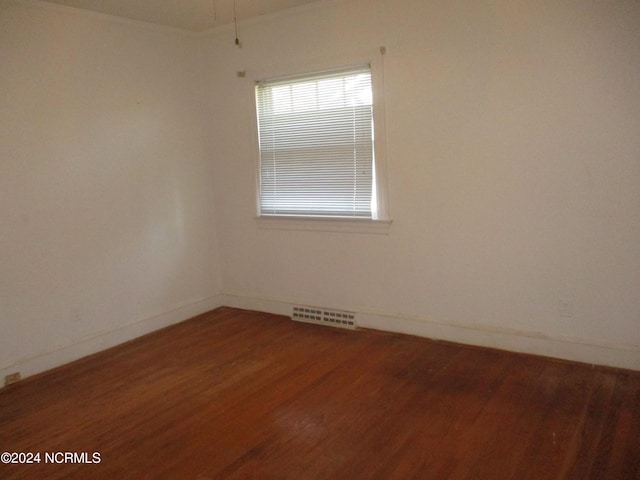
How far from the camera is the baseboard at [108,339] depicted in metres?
3.55

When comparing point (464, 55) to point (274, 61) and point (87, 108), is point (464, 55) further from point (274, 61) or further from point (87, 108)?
point (87, 108)

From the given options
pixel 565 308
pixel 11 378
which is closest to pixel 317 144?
pixel 565 308

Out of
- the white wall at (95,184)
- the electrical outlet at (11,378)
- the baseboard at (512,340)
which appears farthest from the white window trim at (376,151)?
the electrical outlet at (11,378)

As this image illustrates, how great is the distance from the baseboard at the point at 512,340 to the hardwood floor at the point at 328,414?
0.26ft

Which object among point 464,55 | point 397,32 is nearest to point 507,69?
point 464,55

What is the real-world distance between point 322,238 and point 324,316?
697 millimetres

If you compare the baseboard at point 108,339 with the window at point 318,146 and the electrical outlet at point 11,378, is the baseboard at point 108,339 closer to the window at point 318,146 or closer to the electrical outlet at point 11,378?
the electrical outlet at point 11,378

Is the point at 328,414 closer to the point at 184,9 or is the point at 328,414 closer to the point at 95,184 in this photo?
the point at 95,184

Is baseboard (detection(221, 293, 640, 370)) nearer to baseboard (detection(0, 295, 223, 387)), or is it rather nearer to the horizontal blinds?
the horizontal blinds

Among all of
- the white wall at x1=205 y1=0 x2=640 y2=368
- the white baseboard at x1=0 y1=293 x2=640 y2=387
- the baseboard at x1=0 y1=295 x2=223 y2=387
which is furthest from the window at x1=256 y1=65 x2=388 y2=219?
the baseboard at x1=0 y1=295 x2=223 y2=387

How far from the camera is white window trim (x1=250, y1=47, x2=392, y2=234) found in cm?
383

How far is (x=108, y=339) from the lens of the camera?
4070mm

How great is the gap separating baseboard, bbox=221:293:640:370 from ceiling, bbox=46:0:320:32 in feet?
8.46

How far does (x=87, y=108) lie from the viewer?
3.86 metres
